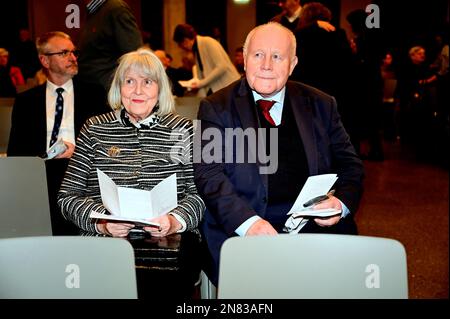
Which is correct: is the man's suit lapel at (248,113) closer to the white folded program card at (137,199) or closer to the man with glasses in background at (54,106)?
the white folded program card at (137,199)

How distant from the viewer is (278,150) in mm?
2039

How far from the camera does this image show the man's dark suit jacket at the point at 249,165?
6.48 feet

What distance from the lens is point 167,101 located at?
7.41ft

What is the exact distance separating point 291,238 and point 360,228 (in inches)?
109

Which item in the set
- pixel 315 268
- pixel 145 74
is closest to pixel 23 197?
pixel 145 74

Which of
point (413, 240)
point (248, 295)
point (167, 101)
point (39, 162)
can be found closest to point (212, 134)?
point (167, 101)

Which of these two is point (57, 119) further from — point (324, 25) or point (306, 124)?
point (324, 25)

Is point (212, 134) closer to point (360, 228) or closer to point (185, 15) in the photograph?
point (360, 228)

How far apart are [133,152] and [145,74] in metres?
0.34

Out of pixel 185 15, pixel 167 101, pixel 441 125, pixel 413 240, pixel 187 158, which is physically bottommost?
pixel 413 240

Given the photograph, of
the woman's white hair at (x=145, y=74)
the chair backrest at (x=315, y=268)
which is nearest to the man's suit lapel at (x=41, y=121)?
the woman's white hair at (x=145, y=74)

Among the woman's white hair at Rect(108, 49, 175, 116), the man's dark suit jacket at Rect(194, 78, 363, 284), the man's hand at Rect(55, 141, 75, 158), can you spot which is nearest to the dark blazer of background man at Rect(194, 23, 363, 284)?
the man's dark suit jacket at Rect(194, 78, 363, 284)

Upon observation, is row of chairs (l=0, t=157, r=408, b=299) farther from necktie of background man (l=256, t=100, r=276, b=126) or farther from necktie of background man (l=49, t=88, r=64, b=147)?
necktie of background man (l=49, t=88, r=64, b=147)

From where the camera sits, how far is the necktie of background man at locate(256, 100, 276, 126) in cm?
207
